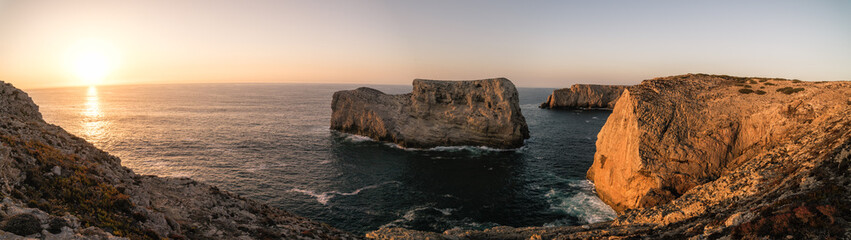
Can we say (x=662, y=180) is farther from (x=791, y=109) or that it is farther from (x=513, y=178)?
(x=513, y=178)

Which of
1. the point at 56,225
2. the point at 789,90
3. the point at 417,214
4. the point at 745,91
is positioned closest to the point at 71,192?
the point at 56,225

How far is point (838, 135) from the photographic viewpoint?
22125 mm

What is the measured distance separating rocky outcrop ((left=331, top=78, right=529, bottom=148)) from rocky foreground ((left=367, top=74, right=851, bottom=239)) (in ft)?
102

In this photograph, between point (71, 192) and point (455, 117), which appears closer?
point (71, 192)

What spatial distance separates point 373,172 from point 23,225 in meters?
47.1

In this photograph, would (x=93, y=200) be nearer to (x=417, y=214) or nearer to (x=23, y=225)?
(x=23, y=225)

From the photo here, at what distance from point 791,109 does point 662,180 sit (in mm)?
11933

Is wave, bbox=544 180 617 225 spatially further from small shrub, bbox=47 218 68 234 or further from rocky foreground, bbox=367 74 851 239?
small shrub, bbox=47 218 68 234

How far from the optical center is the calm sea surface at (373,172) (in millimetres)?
38719

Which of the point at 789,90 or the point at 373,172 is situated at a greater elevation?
the point at 789,90

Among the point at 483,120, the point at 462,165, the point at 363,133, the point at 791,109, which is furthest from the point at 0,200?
the point at 363,133

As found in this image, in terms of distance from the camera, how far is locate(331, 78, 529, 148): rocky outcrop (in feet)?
246

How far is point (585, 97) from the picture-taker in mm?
163125

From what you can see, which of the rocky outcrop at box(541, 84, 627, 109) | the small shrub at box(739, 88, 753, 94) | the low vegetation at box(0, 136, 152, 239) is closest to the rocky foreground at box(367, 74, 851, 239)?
the small shrub at box(739, 88, 753, 94)
